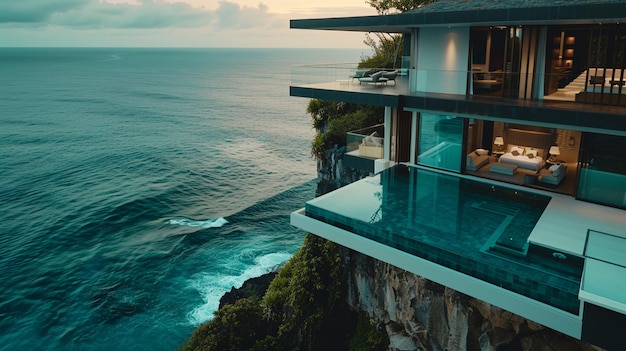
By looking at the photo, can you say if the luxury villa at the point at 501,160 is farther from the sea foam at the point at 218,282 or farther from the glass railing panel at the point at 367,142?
the sea foam at the point at 218,282

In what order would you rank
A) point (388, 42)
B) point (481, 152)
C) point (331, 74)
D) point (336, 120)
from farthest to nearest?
point (388, 42)
point (336, 120)
point (331, 74)
point (481, 152)

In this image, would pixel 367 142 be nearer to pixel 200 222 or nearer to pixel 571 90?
pixel 571 90

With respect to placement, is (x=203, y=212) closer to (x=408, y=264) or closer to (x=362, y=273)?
(x=362, y=273)

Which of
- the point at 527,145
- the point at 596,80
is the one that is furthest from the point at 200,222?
the point at 596,80

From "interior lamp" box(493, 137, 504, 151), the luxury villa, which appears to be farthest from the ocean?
"interior lamp" box(493, 137, 504, 151)

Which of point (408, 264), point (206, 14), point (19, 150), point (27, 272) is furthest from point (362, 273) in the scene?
point (206, 14)

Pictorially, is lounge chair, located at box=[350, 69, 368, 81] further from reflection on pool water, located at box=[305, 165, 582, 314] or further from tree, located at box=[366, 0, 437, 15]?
tree, located at box=[366, 0, 437, 15]
